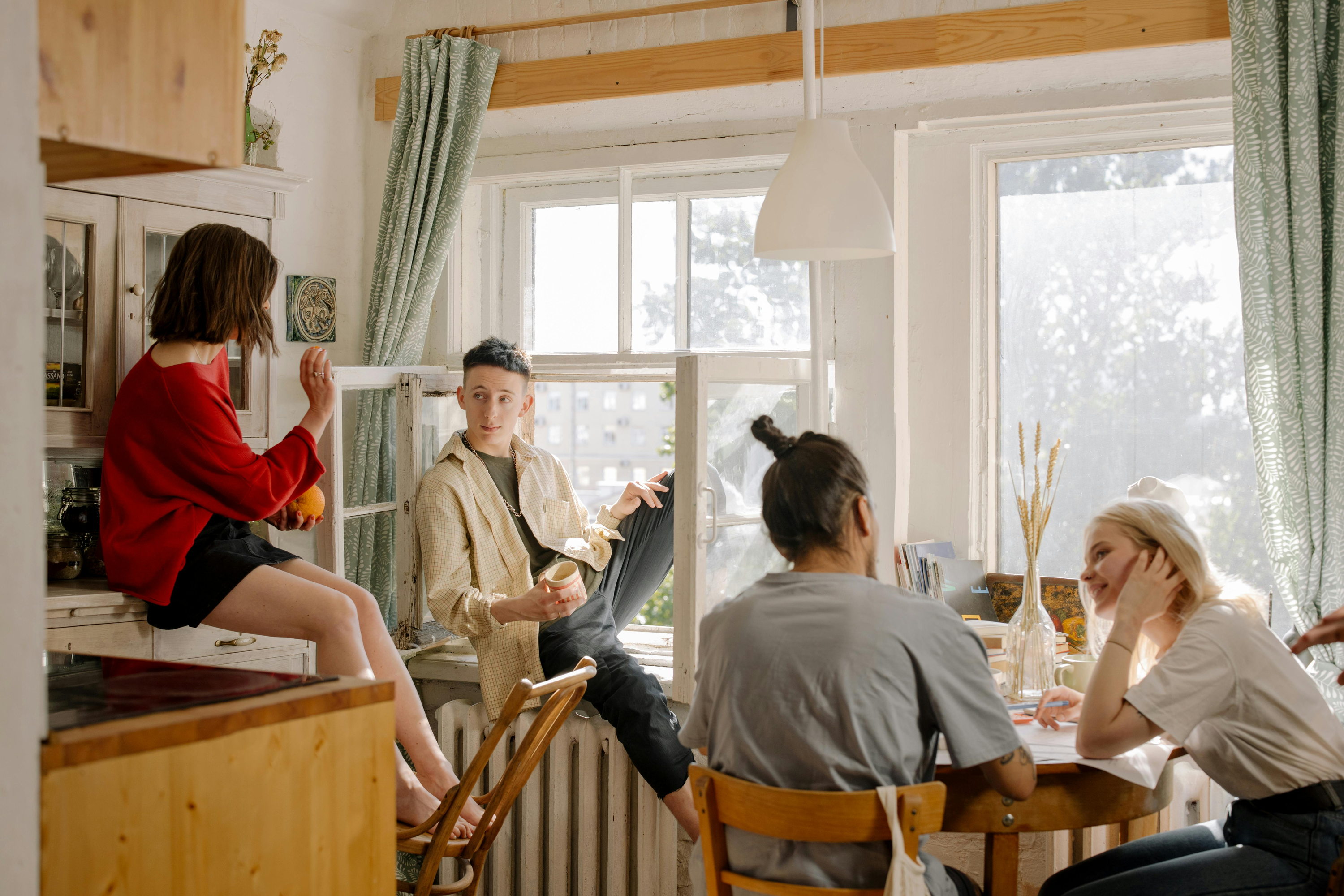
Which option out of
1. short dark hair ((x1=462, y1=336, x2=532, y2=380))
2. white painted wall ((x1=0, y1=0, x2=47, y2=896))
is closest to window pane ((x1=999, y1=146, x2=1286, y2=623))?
short dark hair ((x1=462, y1=336, x2=532, y2=380))

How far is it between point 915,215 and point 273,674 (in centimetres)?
241

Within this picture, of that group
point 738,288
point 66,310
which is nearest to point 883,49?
point 738,288

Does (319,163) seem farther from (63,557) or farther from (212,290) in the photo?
(63,557)

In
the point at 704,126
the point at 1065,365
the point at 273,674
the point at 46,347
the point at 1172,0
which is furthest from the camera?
the point at 704,126

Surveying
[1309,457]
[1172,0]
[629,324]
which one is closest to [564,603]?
[629,324]

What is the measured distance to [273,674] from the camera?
135 cm

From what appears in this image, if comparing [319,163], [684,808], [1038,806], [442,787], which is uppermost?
[319,163]

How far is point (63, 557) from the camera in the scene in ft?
7.97

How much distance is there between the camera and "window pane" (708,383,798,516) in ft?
9.25

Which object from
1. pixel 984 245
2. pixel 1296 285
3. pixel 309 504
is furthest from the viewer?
pixel 984 245

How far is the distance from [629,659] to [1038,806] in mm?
1285

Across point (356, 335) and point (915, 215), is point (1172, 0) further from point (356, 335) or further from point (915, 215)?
point (356, 335)

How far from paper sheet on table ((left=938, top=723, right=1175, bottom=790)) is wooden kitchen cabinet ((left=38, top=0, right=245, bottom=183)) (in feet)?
4.63

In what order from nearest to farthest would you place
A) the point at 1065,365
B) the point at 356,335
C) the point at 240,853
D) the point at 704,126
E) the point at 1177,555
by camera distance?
the point at 240,853
the point at 1177,555
the point at 1065,365
the point at 704,126
the point at 356,335
